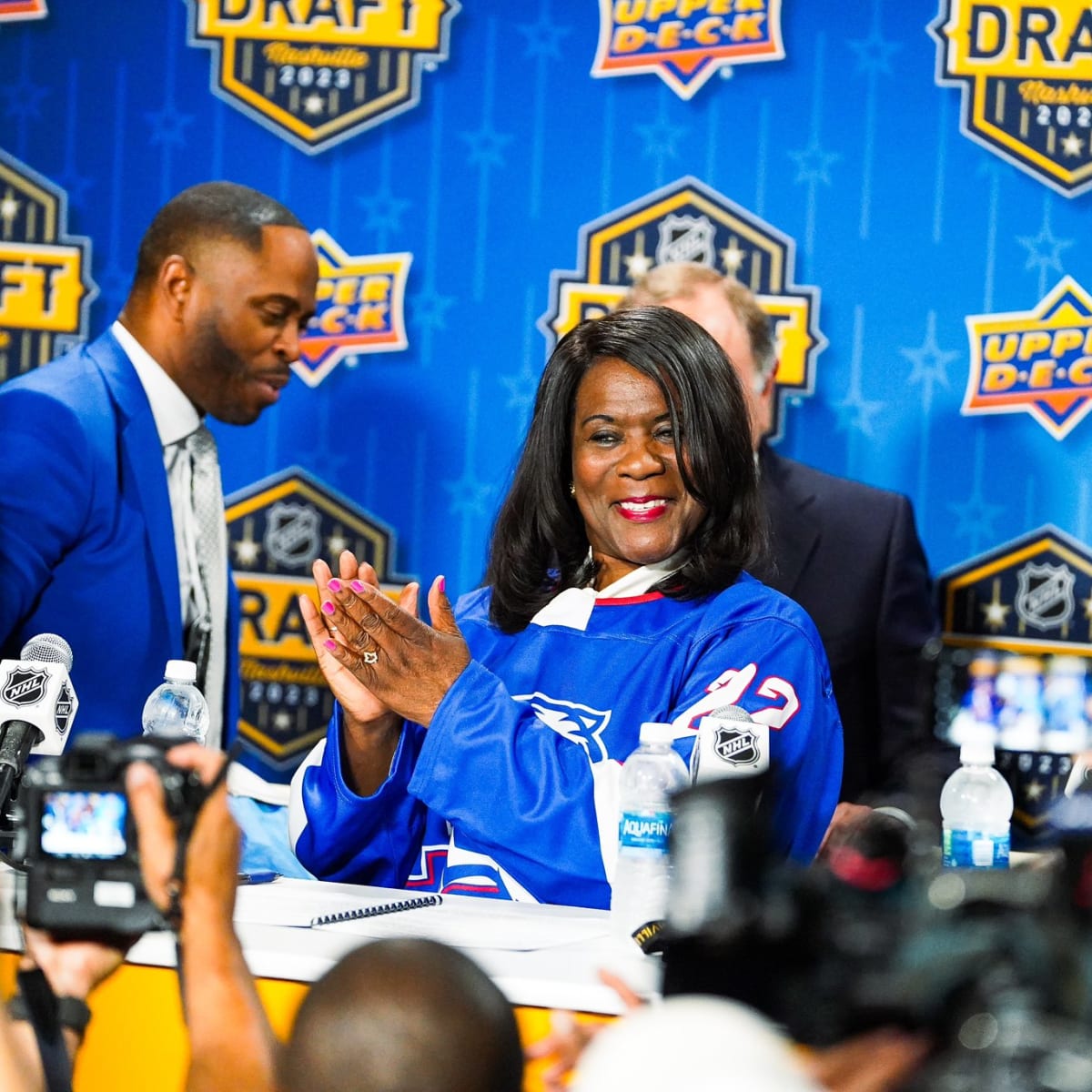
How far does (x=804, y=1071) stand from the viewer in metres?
0.87

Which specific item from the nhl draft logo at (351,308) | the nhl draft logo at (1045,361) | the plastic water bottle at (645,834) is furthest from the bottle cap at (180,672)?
the nhl draft logo at (1045,361)

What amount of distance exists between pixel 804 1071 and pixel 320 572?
125cm

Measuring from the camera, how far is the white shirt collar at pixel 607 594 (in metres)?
2.15

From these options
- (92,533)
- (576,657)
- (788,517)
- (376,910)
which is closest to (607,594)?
(576,657)

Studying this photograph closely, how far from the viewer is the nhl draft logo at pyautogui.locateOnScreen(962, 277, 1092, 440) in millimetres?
3508

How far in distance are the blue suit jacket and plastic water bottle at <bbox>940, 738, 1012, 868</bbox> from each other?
5.11 feet

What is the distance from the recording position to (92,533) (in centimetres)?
318

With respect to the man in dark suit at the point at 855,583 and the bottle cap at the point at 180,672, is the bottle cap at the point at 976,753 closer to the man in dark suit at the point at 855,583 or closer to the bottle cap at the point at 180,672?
the man in dark suit at the point at 855,583

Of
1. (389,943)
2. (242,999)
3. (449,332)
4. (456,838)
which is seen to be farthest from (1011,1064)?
(449,332)

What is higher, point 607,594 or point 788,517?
point 788,517

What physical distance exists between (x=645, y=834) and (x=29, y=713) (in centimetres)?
85

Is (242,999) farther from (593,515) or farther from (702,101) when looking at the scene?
(702,101)

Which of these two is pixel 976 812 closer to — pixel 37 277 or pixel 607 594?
pixel 607 594

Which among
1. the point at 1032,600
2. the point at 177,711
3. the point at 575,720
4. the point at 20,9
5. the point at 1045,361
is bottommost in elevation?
the point at 177,711
